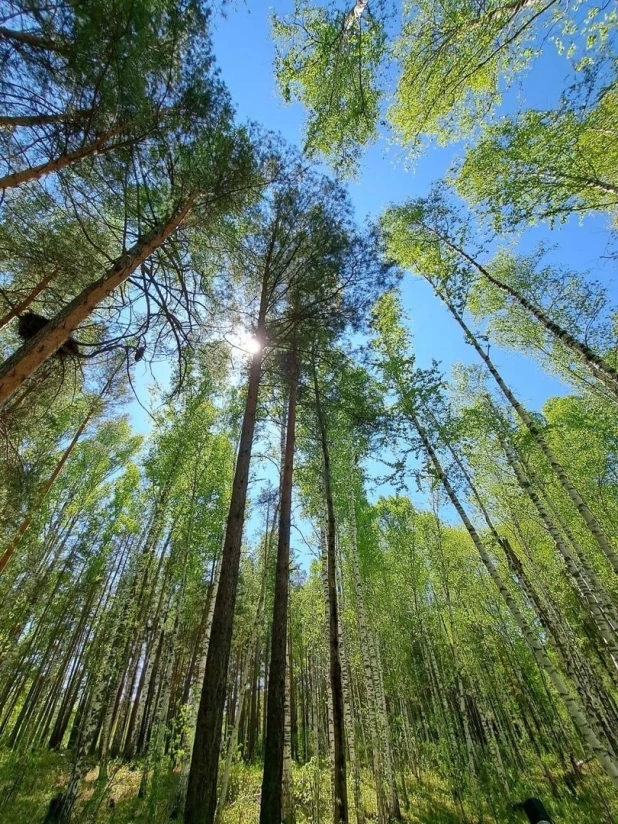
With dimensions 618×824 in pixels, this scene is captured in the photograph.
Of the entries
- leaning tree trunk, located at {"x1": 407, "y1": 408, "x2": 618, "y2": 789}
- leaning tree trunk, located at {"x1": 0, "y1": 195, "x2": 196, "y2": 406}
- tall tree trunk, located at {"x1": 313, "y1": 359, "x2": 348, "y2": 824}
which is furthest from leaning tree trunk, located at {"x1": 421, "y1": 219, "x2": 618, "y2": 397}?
leaning tree trunk, located at {"x1": 0, "y1": 195, "x2": 196, "y2": 406}

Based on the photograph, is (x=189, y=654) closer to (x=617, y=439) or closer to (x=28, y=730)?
(x=28, y=730)

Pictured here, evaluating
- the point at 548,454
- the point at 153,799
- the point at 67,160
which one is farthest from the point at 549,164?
the point at 153,799

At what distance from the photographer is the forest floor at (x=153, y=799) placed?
7.39m

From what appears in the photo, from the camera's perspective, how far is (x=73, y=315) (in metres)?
4.16

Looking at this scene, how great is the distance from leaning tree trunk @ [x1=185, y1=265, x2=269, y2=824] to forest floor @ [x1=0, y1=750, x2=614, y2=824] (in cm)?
496

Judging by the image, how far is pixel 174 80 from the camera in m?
5.13

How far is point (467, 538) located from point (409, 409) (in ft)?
41.5

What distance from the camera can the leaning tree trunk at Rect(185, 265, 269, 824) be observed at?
3281 mm

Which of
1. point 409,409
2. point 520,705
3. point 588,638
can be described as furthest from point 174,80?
point 520,705

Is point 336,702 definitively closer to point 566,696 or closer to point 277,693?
point 277,693

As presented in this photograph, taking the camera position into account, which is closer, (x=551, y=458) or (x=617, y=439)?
(x=551, y=458)

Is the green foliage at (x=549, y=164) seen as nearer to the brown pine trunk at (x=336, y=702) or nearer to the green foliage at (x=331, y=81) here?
the green foliage at (x=331, y=81)

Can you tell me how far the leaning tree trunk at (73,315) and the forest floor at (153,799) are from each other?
764 cm

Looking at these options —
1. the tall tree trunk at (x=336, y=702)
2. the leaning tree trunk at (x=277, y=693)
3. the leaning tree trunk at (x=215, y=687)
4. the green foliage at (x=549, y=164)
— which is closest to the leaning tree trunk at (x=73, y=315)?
the leaning tree trunk at (x=215, y=687)
